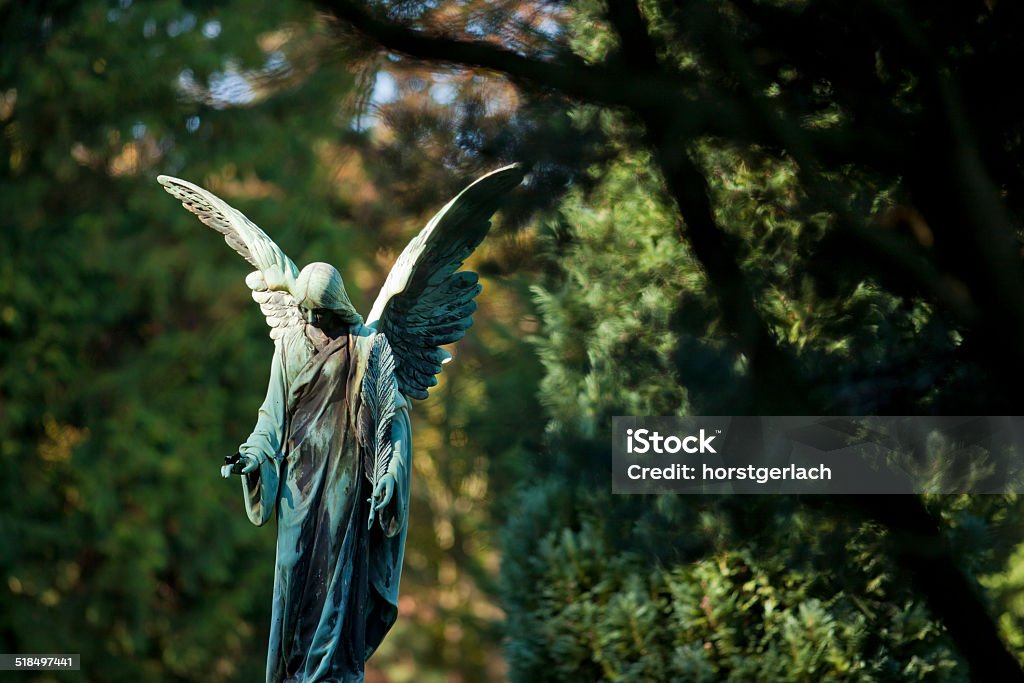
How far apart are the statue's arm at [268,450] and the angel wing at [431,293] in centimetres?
33

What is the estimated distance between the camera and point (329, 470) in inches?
136

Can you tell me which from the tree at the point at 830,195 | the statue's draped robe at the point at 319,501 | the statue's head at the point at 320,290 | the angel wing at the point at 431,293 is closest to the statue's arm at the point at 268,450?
the statue's draped robe at the point at 319,501

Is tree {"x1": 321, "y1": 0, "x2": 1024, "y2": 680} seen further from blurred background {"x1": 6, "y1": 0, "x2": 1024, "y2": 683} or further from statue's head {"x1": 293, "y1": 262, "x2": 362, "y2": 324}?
statue's head {"x1": 293, "y1": 262, "x2": 362, "y2": 324}

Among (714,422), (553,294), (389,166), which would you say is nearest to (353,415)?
(389,166)

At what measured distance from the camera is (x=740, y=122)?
9.46 ft

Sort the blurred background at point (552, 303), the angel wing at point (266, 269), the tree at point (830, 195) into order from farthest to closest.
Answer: the angel wing at point (266, 269), the blurred background at point (552, 303), the tree at point (830, 195)

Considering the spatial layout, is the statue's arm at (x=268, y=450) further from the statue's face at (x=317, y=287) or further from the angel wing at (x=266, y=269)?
the statue's face at (x=317, y=287)

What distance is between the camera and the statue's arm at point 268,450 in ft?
11.3

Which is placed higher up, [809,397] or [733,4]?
[733,4]

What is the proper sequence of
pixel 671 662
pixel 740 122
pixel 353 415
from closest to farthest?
pixel 740 122 < pixel 353 415 < pixel 671 662

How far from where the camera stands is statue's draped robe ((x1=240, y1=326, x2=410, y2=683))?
3.43m

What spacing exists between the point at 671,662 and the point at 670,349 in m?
2.88

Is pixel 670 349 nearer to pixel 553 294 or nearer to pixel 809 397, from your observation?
Answer: pixel 809 397

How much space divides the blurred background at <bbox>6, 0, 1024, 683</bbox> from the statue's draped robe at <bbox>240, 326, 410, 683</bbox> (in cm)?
57
